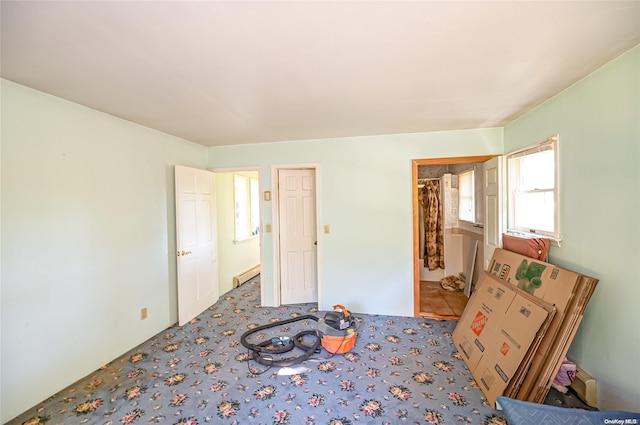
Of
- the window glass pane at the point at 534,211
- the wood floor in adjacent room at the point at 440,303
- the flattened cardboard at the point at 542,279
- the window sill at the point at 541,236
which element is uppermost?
the window glass pane at the point at 534,211

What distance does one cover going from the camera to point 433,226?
4.81 meters

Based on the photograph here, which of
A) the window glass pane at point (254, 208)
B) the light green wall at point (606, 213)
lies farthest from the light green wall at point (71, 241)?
the light green wall at point (606, 213)

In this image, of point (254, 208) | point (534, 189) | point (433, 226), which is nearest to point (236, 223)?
point (254, 208)

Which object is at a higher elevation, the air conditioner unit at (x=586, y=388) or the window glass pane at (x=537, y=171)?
the window glass pane at (x=537, y=171)

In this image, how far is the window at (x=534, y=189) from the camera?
232 centimetres

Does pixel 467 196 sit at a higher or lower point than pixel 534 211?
higher

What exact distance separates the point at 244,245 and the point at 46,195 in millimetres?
3336

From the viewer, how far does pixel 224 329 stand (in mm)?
3244

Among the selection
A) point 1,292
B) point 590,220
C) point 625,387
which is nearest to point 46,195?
point 1,292

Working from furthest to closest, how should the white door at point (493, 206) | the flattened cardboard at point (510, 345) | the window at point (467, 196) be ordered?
the window at point (467, 196)
the white door at point (493, 206)
the flattened cardboard at point (510, 345)

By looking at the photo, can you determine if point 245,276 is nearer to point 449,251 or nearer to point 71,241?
point 71,241

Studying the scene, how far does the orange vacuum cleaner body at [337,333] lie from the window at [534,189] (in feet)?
6.63

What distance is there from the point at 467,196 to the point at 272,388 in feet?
13.6

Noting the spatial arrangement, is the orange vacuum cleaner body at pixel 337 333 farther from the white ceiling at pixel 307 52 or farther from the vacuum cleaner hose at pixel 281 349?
the white ceiling at pixel 307 52
